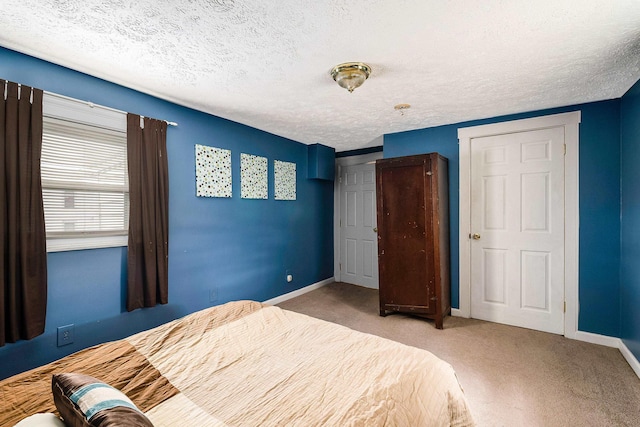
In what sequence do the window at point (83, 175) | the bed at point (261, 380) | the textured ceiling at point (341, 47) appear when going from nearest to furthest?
1. the bed at point (261, 380)
2. the textured ceiling at point (341, 47)
3. the window at point (83, 175)

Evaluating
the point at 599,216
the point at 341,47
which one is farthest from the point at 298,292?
the point at 599,216

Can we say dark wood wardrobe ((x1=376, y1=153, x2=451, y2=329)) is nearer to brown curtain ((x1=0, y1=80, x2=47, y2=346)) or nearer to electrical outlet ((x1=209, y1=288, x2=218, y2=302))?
electrical outlet ((x1=209, y1=288, x2=218, y2=302))

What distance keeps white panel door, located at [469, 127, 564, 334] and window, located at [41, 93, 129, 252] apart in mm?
3582

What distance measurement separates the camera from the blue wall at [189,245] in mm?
1967

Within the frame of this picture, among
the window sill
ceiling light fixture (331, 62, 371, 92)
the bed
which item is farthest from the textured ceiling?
the bed

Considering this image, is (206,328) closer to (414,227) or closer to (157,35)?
(157,35)

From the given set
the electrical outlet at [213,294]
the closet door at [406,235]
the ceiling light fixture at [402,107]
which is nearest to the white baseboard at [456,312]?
the closet door at [406,235]

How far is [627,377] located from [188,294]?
3714 millimetres

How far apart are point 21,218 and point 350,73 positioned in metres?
2.34

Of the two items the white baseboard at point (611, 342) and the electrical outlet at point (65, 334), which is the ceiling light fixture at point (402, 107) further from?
the electrical outlet at point (65, 334)

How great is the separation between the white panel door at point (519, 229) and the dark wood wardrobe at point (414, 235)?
370 millimetres

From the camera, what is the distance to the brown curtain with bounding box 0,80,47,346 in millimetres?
1722

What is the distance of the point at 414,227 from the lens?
312 centimetres

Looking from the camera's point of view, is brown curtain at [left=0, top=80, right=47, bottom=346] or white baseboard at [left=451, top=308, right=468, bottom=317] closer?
brown curtain at [left=0, top=80, right=47, bottom=346]
